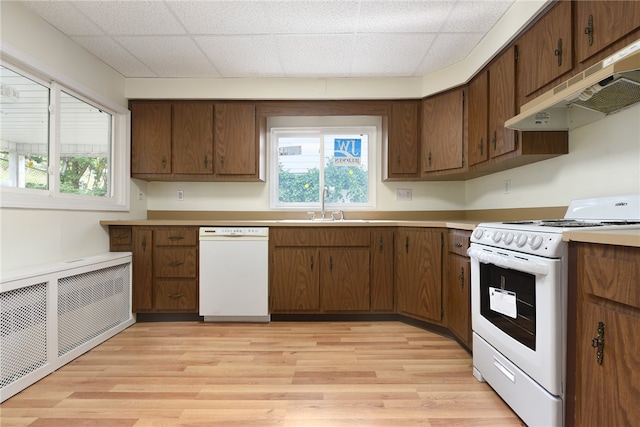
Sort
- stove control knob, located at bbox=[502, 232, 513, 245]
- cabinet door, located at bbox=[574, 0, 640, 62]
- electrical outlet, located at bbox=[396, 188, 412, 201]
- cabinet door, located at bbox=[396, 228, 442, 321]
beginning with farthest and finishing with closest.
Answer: electrical outlet, located at bbox=[396, 188, 412, 201], cabinet door, located at bbox=[396, 228, 442, 321], stove control knob, located at bbox=[502, 232, 513, 245], cabinet door, located at bbox=[574, 0, 640, 62]

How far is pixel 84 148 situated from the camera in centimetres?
274

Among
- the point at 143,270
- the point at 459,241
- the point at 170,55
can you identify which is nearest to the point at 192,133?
the point at 170,55

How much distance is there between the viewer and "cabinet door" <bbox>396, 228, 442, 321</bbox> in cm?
262

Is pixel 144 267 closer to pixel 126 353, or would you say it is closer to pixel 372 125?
pixel 126 353

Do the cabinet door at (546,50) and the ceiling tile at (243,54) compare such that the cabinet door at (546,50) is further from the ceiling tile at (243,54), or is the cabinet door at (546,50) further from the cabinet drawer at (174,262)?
the cabinet drawer at (174,262)

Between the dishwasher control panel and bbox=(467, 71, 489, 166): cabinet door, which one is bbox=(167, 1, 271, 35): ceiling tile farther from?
bbox=(467, 71, 489, 166): cabinet door

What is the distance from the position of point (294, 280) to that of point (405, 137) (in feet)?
5.56

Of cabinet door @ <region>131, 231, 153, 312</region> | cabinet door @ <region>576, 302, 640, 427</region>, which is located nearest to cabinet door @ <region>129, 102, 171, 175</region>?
cabinet door @ <region>131, 231, 153, 312</region>

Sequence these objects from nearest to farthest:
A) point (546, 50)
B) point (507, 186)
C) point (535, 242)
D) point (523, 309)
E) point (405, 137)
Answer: point (535, 242) < point (523, 309) < point (546, 50) < point (507, 186) < point (405, 137)

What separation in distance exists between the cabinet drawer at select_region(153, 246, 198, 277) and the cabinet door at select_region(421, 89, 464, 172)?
228 centimetres

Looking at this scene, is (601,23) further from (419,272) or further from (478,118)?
(419,272)

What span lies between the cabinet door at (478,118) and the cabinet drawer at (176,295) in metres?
2.58

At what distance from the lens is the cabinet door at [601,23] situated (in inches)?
52.4

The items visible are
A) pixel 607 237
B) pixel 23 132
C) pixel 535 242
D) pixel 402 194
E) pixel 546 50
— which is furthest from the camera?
pixel 402 194
